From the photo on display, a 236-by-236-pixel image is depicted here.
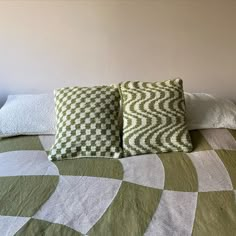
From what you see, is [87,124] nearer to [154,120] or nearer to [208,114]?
[154,120]

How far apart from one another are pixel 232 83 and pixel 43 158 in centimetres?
150

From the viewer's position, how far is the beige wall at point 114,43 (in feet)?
6.58

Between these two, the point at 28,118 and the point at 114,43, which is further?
the point at 114,43

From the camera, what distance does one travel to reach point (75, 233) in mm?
1048

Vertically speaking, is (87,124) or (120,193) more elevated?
(87,124)

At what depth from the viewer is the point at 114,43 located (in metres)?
2.09

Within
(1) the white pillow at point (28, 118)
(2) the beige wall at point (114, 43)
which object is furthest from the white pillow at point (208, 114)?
Result: (1) the white pillow at point (28, 118)

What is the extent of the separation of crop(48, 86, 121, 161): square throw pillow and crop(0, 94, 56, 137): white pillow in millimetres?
144

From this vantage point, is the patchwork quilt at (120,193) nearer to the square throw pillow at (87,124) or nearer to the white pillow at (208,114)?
the square throw pillow at (87,124)

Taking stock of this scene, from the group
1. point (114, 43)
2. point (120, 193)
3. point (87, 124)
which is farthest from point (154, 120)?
point (114, 43)

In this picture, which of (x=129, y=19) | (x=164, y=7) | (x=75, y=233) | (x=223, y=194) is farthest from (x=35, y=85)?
(x=223, y=194)

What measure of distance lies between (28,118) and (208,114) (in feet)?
3.67

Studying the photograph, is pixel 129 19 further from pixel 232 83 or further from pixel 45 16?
pixel 232 83

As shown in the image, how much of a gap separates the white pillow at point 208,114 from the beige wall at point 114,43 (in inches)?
12.9
